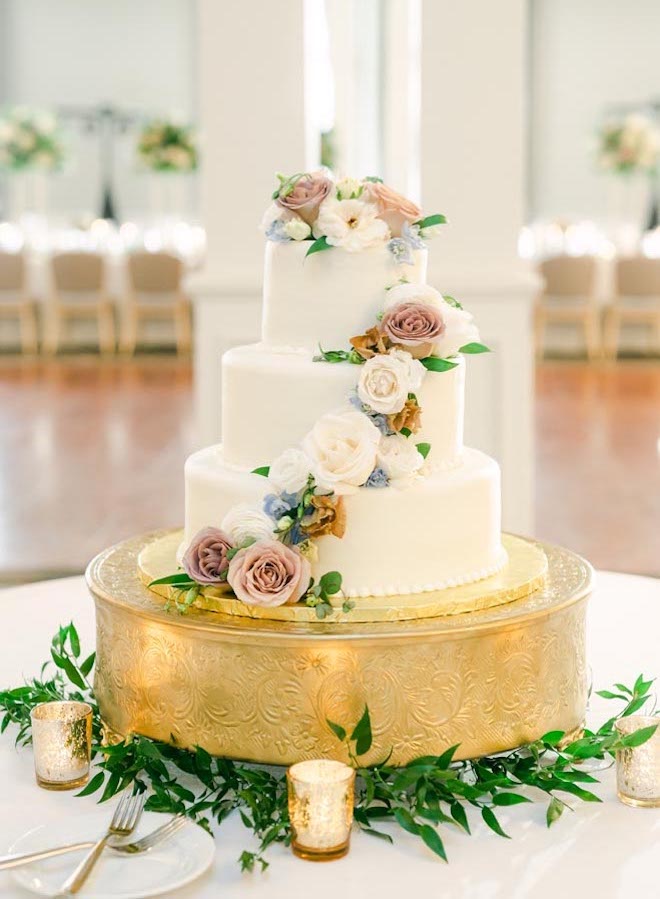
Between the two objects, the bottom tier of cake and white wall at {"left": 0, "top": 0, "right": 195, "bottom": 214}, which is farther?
white wall at {"left": 0, "top": 0, "right": 195, "bottom": 214}

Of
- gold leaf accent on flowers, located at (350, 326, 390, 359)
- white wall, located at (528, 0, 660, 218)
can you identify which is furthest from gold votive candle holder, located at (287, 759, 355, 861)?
white wall, located at (528, 0, 660, 218)

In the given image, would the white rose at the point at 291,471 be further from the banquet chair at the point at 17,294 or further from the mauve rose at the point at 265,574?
the banquet chair at the point at 17,294

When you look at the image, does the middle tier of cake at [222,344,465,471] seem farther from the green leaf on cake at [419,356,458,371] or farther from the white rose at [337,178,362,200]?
the white rose at [337,178,362,200]

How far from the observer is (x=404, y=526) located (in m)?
1.88

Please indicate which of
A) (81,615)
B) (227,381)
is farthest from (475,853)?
(81,615)

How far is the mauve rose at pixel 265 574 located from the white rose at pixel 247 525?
0.02 m

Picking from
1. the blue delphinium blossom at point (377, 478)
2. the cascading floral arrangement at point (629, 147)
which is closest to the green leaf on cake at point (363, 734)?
the blue delphinium blossom at point (377, 478)

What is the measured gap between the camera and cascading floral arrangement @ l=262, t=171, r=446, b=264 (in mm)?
1913

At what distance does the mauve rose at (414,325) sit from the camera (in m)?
1.80

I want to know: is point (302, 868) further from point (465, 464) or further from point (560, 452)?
point (560, 452)

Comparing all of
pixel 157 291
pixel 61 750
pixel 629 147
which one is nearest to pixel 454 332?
pixel 61 750

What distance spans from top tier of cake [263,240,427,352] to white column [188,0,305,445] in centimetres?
246

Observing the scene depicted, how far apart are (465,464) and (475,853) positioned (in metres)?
0.66

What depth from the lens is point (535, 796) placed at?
175cm
